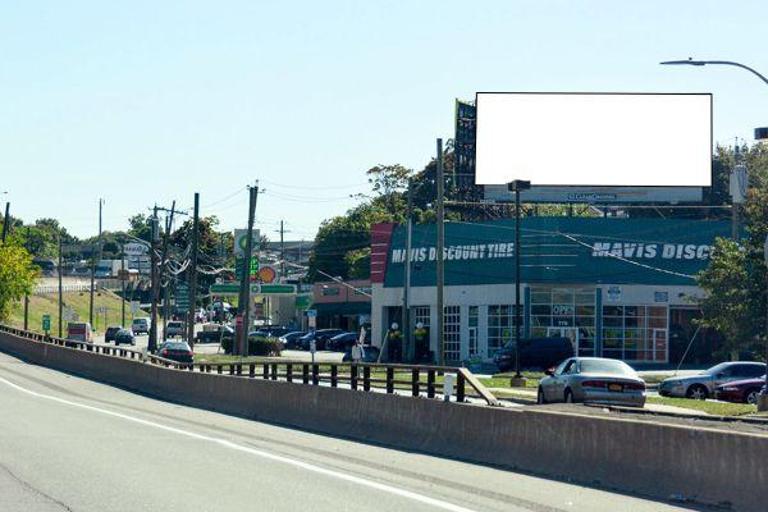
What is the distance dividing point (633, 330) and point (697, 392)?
31.1 meters

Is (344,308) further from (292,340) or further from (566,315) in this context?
(566,315)

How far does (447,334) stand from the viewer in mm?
77250

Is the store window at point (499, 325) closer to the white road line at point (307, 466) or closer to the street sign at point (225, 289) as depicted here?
the street sign at point (225, 289)

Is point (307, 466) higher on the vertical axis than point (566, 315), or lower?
lower

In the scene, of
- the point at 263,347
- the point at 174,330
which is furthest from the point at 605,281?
the point at 174,330

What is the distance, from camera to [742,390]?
3716 cm

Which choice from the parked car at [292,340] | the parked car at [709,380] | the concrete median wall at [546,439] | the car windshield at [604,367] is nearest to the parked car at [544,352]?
the parked car at [709,380]

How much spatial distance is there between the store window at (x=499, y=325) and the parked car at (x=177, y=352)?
60.8ft

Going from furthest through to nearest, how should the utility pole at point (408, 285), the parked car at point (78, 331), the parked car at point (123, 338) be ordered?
the parked car at point (123, 338)
the parked car at point (78, 331)
the utility pole at point (408, 285)

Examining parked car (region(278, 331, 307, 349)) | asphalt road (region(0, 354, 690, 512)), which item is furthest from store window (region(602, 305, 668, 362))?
asphalt road (region(0, 354, 690, 512))

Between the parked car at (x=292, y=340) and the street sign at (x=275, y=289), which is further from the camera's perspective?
the street sign at (x=275, y=289)

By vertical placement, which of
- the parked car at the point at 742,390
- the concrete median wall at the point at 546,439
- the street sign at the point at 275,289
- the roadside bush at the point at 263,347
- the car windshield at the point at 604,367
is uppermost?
the street sign at the point at 275,289

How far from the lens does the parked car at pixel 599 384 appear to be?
2988 cm

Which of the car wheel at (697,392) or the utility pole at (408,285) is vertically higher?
the utility pole at (408,285)
